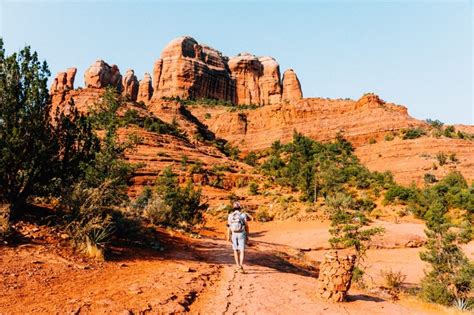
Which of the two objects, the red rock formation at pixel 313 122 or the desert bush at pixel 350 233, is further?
the red rock formation at pixel 313 122

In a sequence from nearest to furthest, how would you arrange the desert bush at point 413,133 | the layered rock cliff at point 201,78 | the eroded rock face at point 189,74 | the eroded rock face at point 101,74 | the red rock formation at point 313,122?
1. the desert bush at point 413,133
2. the red rock formation at point 313,122
3. the eroded rock face at point 101,74
4. the layered rock cliff at point 201,78
5. the eroded rock face at point 189,74

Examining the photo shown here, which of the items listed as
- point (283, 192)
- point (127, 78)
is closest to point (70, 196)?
point (283, 192)

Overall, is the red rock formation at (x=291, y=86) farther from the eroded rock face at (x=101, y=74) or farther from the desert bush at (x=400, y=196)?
the desert bush at (x=400, y=196)

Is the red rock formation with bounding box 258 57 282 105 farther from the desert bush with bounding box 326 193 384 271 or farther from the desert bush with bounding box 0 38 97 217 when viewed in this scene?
the desert bush with bounding box 0 38 97 217

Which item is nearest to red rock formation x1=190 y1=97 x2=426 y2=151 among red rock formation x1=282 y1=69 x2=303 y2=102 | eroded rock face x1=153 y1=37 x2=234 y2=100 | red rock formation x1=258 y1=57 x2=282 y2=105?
eroded rock face x1=153 y1=37 x2=234 y2=100

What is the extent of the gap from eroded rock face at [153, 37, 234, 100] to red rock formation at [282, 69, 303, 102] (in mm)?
16425

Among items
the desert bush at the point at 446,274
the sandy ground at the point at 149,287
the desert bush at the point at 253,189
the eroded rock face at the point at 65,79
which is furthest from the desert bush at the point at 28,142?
the eroded rock face at the point at 65,79

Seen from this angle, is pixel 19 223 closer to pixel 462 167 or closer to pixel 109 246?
pixel 109 246

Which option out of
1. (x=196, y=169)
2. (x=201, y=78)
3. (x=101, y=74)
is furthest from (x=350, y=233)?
A: (x=101, y=74)

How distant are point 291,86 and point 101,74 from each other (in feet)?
173

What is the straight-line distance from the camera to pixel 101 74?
85.6 metres

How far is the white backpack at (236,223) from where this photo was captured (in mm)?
8297

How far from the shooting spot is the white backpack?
27.2ft

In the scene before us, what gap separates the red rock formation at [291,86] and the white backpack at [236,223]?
9488 centimetres
